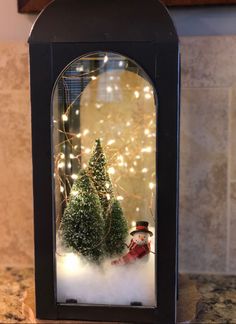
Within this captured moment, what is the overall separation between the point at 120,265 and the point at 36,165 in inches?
9.3

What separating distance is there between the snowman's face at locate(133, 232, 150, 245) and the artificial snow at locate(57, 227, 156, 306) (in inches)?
0.8

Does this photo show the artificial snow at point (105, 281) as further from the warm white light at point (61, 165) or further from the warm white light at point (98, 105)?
the warm white light at point (98, 105)

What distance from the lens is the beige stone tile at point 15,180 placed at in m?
1.13

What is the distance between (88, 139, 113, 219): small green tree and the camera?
0.85 m

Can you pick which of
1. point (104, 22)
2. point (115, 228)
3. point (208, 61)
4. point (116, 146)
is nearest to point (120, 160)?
point (116, 146)

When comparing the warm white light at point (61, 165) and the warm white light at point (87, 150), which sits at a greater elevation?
the warm white light at point (87, 150)

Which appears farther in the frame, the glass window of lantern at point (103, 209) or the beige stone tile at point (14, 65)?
the beige stone tile at point (14, 65)

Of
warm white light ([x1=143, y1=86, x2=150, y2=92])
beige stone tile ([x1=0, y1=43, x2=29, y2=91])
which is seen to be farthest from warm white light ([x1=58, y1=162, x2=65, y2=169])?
beige stone tile ([x1=0, y1=43, x2=29, y2=91])

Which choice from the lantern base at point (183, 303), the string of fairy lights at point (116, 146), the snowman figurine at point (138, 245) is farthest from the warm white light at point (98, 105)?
the lantern base at point (183, 303)

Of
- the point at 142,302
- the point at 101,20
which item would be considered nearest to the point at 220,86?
the point at 101,20

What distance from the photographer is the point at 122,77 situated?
91 centimetres

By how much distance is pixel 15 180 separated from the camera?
3.80 ft

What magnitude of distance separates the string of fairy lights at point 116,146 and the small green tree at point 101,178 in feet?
0.04

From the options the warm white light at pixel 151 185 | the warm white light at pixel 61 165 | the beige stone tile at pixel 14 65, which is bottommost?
the warm white light at pixel 151 185
